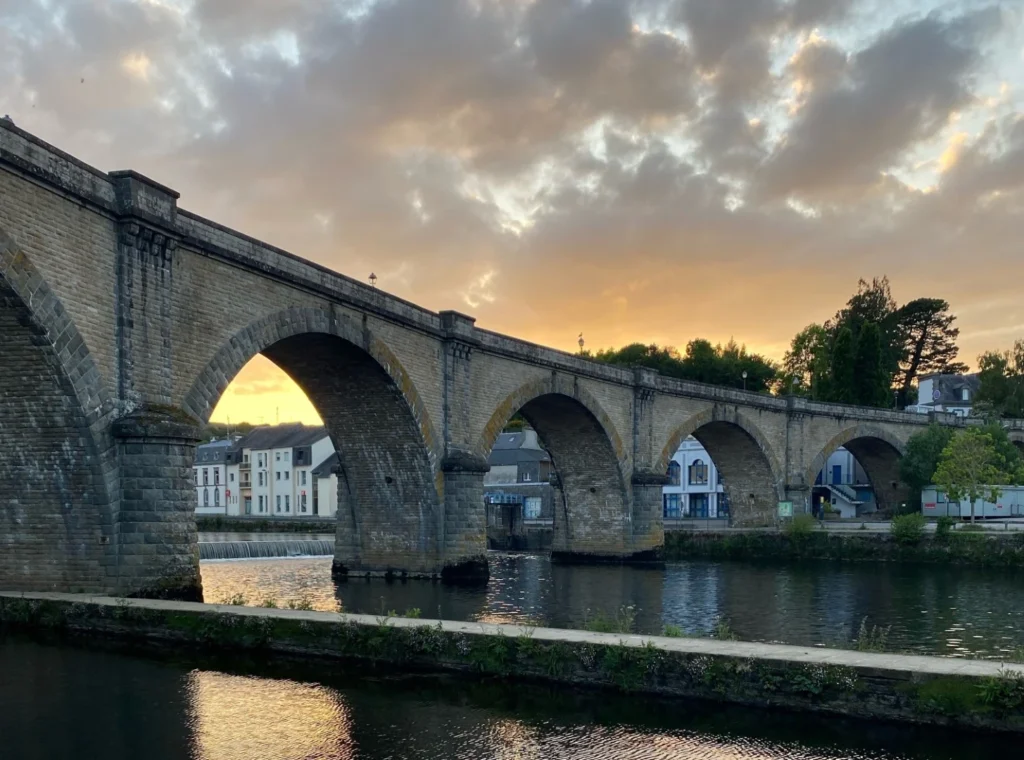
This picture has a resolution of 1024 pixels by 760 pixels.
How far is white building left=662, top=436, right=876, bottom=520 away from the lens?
7506 cm

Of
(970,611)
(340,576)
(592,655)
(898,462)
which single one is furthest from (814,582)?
(898,462)

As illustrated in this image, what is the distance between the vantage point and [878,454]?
232 feet

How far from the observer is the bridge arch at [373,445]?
31.8 meters

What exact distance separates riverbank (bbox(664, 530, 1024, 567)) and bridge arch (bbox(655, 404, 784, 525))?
285 inches

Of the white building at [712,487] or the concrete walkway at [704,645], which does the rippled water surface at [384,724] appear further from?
the white building at [712,487]

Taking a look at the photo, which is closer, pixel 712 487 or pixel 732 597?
pixel 732 597

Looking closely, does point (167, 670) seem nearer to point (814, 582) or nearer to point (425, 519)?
point (425, 519)

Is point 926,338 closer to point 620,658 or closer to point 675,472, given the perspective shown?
point 675,472

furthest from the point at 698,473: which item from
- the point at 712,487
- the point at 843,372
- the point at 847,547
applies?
the point at 847,547

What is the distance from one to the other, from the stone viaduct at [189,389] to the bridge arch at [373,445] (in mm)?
74

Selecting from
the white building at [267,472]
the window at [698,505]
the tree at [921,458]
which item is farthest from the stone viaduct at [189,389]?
the white building at [267,472]

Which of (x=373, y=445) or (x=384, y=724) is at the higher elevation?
(x=373, y=445)

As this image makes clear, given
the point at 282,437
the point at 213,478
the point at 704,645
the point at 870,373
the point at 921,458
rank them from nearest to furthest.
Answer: the point at 704,645, the point at 921,458, the point at 870,373, the point at 282,437, the point at 213,478

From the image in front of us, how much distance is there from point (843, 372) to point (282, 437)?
4715 cm
